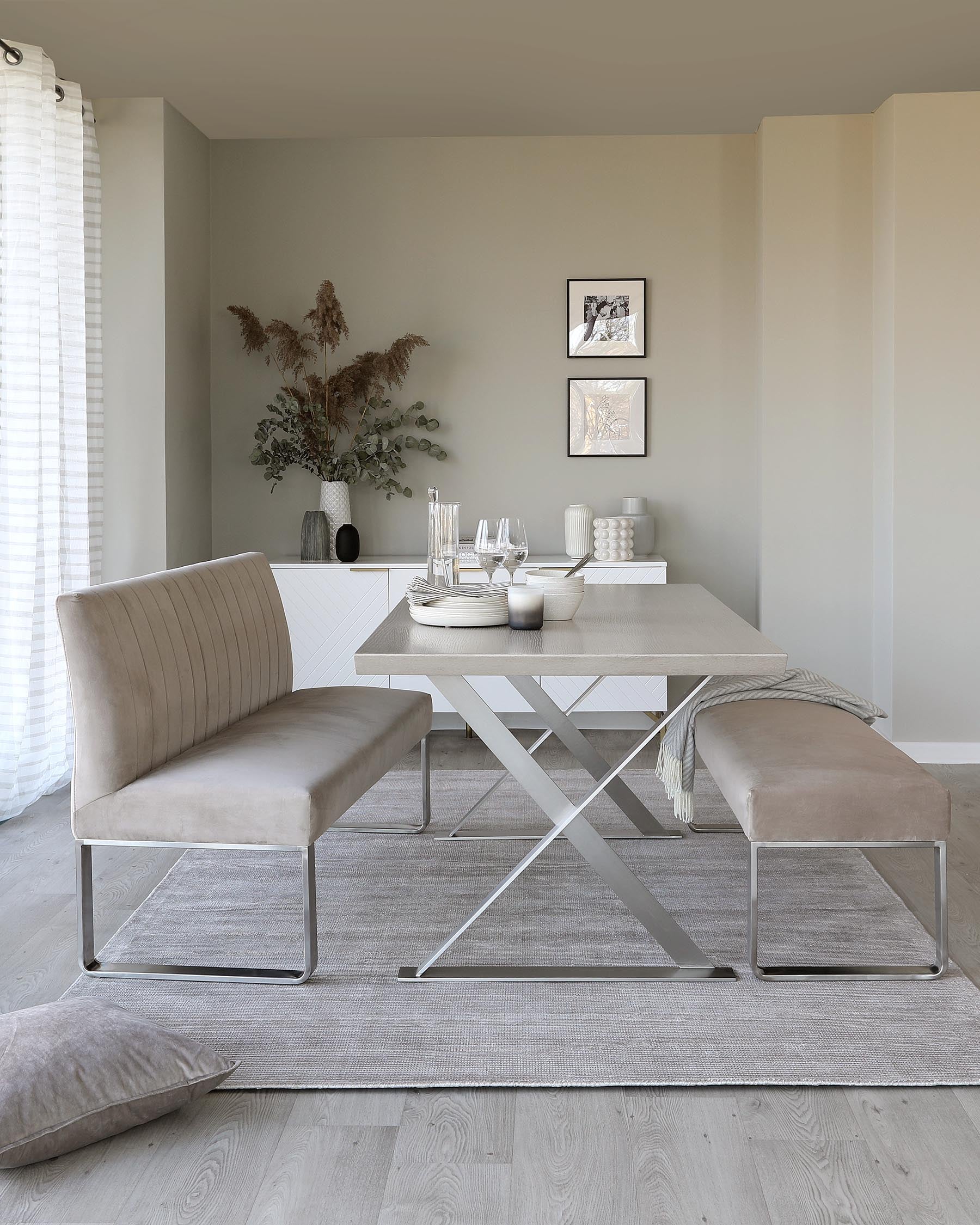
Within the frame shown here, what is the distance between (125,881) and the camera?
3.06 meters

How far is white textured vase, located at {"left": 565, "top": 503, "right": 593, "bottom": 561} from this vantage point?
4.87 m

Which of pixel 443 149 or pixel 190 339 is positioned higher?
pixel 443 149

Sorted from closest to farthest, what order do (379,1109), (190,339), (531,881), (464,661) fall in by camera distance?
(379,1109) → (464,661) → (531,881) → (190,339)

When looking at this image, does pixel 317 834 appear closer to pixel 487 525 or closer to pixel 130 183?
pixel 487 525

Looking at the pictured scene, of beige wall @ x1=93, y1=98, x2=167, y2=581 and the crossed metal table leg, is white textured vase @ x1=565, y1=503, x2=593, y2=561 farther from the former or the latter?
the crossed metal table leg

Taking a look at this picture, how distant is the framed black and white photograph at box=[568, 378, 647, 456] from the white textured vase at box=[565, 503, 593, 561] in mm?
367

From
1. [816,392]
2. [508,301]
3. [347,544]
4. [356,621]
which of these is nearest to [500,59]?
[508,301]

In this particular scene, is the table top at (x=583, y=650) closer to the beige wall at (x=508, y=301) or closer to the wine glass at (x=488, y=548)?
the wine glass at (x=488, y=548)

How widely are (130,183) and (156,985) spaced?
3302mm

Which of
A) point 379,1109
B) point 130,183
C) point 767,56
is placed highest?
point 767,56

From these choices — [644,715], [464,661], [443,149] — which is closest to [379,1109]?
[464,661]

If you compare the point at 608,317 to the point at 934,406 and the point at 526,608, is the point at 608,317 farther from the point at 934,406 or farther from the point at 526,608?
the point at 526,608

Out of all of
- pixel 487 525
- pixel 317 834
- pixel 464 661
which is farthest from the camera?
pixel 487 525

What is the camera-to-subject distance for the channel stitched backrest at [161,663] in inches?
93.9
